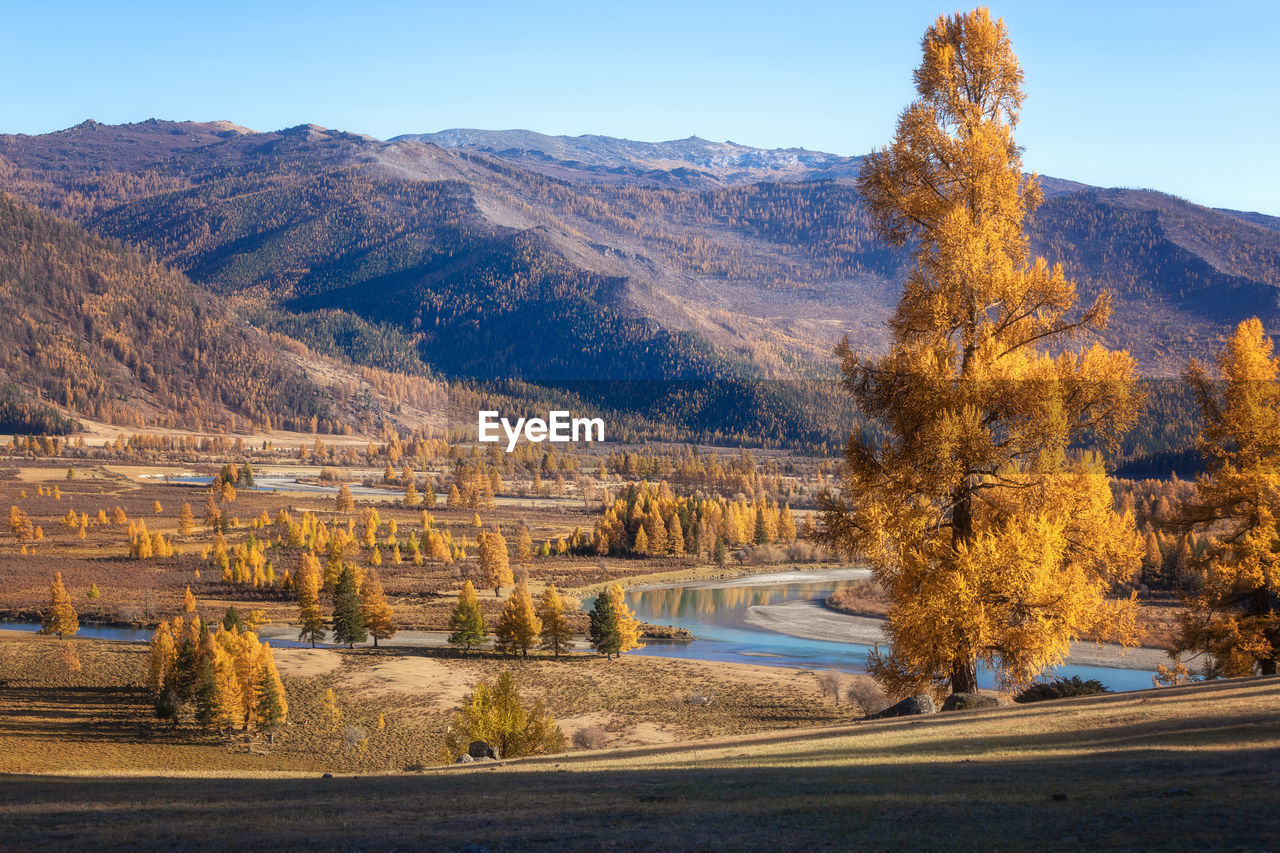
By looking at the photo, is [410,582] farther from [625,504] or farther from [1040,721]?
[1040,721]

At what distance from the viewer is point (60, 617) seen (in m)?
72.1

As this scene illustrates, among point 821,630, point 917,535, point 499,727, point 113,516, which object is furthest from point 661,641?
point 113,516

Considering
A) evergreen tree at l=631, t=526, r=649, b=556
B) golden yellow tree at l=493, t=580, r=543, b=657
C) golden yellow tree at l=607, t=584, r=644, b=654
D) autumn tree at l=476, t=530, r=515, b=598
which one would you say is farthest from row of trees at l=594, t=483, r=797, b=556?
golden yellow tree at l=493, t=580, r=543, b=657

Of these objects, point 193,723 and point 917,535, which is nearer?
point 917,535

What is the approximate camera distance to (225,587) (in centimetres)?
10156

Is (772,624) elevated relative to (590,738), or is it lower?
lower

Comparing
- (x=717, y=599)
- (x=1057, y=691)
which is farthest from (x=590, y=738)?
(x=717, y=599)

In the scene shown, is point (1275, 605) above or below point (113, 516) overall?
above

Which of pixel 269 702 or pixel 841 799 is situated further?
pixel 269 702

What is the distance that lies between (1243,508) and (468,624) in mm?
55189

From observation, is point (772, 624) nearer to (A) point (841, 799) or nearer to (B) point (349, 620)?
(B) point (349, 620)

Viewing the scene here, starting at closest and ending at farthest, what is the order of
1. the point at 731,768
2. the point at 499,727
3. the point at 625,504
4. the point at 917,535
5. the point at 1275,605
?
1. the point at 731,768
2. the point at 917,535
3. the point at 1275,605
4. the point at 499,727
5. the point at 625,504

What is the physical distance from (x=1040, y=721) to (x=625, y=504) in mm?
125456

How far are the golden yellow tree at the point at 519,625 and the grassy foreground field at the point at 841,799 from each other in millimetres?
52430
